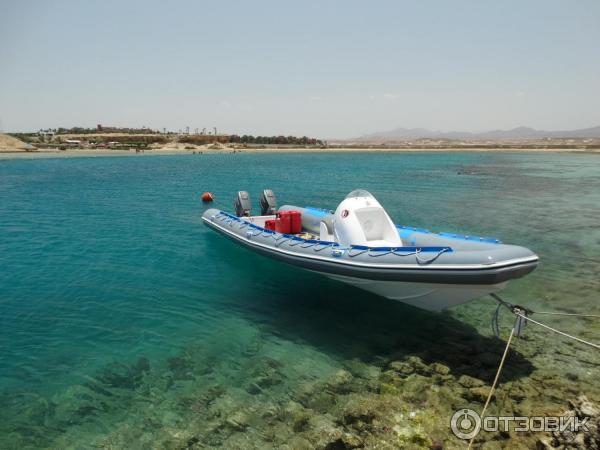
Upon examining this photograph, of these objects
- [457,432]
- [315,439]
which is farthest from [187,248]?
[457,432]

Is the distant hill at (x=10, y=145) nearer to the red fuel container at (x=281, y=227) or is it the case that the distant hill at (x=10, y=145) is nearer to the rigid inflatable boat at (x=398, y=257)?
the red fuel container at (x=281, y=227)

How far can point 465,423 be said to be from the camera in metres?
5.26

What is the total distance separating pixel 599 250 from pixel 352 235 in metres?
10.4

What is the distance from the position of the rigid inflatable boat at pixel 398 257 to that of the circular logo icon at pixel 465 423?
2181mm

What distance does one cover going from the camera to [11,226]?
54.1 feet

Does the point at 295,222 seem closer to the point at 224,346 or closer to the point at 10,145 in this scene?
the point at 224,346

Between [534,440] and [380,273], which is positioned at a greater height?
[380,273]

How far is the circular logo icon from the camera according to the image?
5066 mm

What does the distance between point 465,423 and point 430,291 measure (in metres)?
2.59

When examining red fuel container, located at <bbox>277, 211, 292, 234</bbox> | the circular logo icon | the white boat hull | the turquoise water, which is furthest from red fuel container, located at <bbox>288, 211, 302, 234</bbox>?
the circular logo icon

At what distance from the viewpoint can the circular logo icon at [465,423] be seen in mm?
5066

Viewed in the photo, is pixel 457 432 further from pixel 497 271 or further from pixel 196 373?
pixel 196 373

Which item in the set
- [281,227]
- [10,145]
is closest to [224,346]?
[281,227]

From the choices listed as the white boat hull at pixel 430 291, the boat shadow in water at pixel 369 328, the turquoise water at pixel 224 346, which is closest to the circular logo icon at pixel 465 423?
the turquoise water at pixel 224 346
